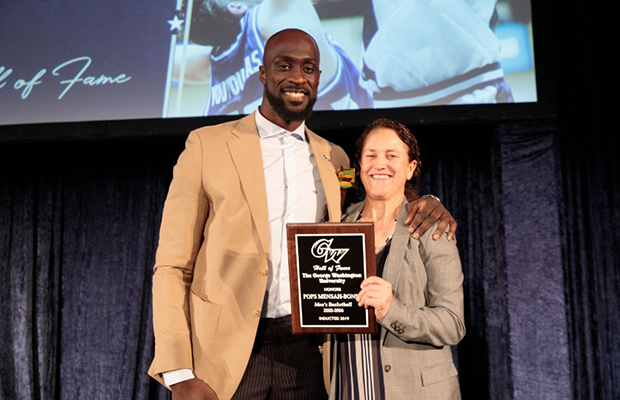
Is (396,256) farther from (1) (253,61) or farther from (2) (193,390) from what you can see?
(1) (253,61)

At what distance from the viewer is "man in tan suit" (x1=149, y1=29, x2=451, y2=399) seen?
1.70m

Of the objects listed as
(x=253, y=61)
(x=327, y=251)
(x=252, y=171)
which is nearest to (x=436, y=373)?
(x=327, y=251)

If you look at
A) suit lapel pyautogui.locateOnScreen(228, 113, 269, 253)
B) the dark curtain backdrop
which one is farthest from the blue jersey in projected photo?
suit lapel pyautogui.locateOnScreen(228, 113, 269, 253)

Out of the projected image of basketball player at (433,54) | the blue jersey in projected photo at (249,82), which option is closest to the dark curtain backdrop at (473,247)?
the projected image of basketball player at (433,54)

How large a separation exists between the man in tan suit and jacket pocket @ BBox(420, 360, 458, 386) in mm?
347

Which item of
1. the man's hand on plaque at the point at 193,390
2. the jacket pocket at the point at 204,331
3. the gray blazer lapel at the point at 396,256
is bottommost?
the man's hand on plaque at the point at 193,390

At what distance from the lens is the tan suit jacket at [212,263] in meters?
1.70

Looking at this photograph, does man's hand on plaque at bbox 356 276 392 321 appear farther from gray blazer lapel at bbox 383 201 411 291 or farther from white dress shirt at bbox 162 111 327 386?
white dress shirt at bbox 162 111 327 386

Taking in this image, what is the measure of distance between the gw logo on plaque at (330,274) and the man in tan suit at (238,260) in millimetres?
195

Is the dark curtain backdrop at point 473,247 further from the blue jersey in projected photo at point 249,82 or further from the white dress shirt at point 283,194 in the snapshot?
the white dress shirt at point 283,194

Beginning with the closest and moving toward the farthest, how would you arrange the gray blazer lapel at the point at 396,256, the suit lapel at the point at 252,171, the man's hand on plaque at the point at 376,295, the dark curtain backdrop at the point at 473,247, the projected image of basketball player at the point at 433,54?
1. the man's hand on plaque at the point at 376,295
2. the gray blazer lapel at the point at 396,256
3. the suit lapel at the point at 252,171
4. the projected image of basketball player at the point at 433,54
5. the dark curtain backdrop at the point at 473,247

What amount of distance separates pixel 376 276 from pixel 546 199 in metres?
2.18

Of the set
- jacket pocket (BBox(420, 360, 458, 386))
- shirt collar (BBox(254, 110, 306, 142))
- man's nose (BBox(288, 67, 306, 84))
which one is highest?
man's nose (BBox(288, 67, 306, 84))

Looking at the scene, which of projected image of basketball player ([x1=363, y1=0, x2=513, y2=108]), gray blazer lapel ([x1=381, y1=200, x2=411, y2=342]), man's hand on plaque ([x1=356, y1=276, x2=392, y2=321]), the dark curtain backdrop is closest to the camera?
man's hand on plaque ([x1=356, y1=276, x2=392, y2=321])
